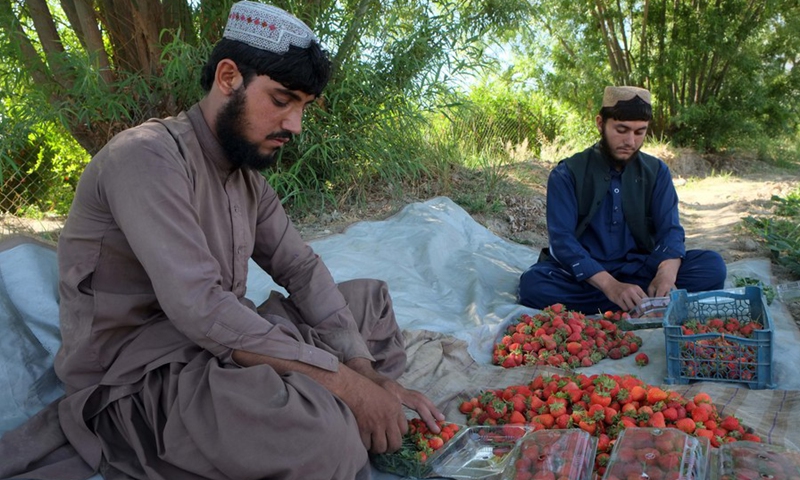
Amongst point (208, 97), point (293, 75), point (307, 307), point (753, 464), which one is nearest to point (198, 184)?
point (208, 97)

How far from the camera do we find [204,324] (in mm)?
1986

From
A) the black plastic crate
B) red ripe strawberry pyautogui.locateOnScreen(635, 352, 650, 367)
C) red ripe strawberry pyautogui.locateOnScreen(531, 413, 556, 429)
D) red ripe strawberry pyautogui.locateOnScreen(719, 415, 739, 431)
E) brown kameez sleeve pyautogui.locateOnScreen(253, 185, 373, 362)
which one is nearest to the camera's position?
red ripe strawberry pyautogui.locateOnScreen(719, 415, 739, 431)

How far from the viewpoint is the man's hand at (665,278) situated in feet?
12.1

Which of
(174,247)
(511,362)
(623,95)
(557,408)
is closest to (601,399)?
(557,408)

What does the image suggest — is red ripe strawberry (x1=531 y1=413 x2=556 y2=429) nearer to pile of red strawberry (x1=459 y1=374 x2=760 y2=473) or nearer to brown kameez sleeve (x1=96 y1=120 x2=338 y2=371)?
pile of red strawberry (x1=459 y1=374 x2=760 y2=473)

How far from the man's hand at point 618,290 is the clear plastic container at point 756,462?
1672mm

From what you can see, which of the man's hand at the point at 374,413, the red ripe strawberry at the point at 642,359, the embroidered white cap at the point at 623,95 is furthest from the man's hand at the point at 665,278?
the man's hand at the point at 374,413

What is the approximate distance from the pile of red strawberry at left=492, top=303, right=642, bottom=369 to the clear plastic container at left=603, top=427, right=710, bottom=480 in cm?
109

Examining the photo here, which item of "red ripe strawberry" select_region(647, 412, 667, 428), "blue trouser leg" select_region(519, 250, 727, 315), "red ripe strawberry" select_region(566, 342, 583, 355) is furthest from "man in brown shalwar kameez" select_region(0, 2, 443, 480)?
"blue trouser leg" select_region(519, 250, 727, 315)

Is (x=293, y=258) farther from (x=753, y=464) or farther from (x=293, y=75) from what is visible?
(x=753, y=464)

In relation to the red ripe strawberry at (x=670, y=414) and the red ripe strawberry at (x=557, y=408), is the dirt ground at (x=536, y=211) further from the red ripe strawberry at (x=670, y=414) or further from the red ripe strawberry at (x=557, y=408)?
the red ripe strawberry at (x=557, y=408)

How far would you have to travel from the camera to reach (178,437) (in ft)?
6.39

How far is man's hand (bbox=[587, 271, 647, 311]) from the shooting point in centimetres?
359

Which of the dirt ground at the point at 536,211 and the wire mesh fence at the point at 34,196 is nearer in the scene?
the dirt ground at the point at 536,211
